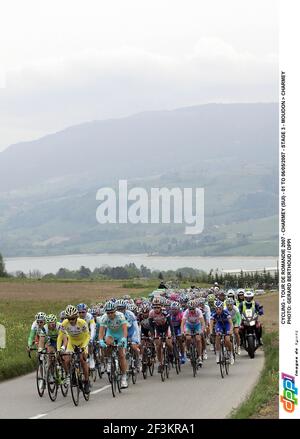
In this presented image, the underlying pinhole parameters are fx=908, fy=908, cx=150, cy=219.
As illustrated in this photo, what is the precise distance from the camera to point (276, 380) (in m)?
17.9

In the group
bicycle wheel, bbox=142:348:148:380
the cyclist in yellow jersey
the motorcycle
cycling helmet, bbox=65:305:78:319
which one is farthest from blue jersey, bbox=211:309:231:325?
cycling helmet, bbox=65:305:78:319

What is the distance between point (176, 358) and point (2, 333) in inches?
361

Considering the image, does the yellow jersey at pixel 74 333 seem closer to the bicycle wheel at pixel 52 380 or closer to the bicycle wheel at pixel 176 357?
the bicycle wheel at pixel 52 380

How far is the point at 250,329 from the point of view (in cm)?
2770

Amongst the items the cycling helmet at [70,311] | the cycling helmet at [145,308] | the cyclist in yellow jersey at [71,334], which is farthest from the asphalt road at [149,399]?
the cycling helmet at [145,308]

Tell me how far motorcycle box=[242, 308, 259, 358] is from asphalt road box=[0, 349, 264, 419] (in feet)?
12.5

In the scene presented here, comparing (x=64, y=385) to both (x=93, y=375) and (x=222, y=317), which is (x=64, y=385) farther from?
(x=222, y=317)

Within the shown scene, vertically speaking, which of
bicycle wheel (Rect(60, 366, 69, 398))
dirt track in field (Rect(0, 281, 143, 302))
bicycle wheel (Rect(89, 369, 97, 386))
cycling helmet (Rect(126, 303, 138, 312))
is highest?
cycling helmet (Rect(126, 303, 138, 312))

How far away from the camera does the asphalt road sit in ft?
49.7

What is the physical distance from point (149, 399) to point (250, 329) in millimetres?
10851

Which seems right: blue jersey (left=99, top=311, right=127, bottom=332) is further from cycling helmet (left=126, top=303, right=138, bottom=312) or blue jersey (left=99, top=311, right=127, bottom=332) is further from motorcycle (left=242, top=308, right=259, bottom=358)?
motorcycle (left=242, top=308, right=259, bottom=358)

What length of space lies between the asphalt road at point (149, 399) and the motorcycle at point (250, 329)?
3.80m

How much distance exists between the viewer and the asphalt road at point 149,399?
15.2 m
